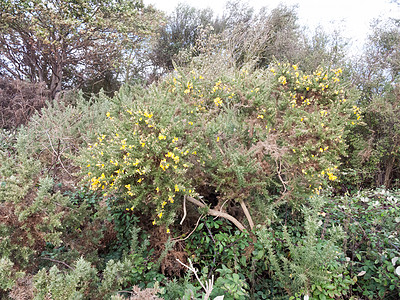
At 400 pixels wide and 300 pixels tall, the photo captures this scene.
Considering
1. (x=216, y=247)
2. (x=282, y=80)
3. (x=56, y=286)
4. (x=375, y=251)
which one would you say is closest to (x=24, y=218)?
→ (x=56, y=286)

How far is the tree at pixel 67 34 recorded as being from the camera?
7.28 meters

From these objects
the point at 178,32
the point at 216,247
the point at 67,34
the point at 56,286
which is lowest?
the point at 216,247

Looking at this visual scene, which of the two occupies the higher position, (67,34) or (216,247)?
(67,34)

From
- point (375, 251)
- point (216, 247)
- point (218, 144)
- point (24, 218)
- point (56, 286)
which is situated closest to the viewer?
point (56, 286)

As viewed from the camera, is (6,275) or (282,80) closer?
(6,275)

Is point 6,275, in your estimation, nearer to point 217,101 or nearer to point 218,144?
point 218,144

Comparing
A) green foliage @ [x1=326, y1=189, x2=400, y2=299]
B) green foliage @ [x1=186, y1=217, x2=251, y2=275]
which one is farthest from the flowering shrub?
green foliage @ [x1=326, y1=189, x2=400, y2=299]

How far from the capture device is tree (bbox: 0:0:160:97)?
7277 millimetres

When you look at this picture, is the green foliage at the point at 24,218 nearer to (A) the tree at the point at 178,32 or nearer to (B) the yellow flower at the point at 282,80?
(B) the yellow flower at the point at 282,80

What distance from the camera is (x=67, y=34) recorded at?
7949mm

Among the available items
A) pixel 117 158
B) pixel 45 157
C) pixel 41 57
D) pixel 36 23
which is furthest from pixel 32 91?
pixel 117 158

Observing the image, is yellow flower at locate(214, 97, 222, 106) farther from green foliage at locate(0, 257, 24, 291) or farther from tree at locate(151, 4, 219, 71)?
tree at locate(151, 4, 219, 71)

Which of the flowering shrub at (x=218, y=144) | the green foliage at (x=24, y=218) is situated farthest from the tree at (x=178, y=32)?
the green foliage at (x=24, y=218)

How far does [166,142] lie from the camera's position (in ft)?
6.16
